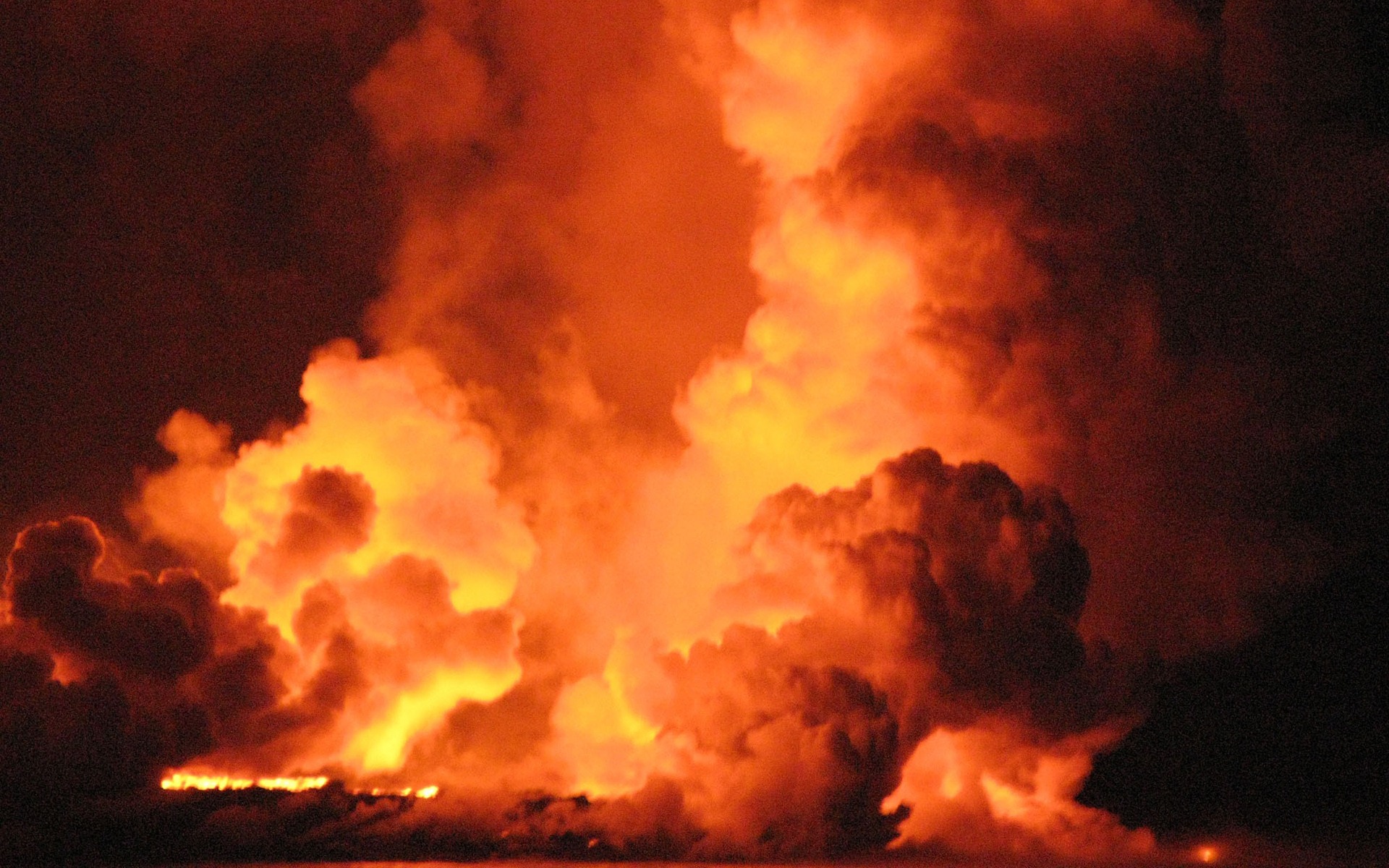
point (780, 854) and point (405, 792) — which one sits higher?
point (405, 792)

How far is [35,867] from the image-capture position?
10512 cm

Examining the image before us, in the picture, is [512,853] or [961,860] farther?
[512,853]

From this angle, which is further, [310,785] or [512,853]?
[512,853]

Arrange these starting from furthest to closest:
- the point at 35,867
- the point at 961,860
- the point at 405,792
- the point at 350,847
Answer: the point at 35,867
the point at 350,847
the point at 405,792
the point at 961,860

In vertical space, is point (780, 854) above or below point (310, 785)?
below

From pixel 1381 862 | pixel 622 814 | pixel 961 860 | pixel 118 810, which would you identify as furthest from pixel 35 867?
pixel 1381 862

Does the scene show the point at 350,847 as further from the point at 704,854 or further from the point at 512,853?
the point at 704,854

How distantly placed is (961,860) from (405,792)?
3861cm

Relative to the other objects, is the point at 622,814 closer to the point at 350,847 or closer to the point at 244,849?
the point at 350,847

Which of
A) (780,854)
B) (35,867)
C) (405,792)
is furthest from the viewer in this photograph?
(35,867)

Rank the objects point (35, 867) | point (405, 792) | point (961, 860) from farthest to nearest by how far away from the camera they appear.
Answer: point (35, 867) → point (405, 792) → point (961, 860)

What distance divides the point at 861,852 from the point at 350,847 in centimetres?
4029

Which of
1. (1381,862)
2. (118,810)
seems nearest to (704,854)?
(118,810)

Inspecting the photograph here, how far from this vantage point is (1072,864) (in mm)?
86938
